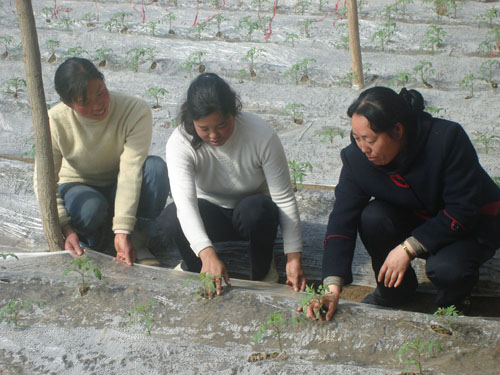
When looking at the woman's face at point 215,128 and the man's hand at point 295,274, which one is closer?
the woman's face at point 215,128

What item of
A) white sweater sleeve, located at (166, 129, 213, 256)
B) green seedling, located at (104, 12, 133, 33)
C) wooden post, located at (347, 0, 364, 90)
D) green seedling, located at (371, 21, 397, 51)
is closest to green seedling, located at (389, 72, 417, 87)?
wooden post, located at (347, 0, 364, 90)

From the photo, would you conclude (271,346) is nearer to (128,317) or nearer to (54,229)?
(128,317)

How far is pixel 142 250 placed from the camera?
269cm

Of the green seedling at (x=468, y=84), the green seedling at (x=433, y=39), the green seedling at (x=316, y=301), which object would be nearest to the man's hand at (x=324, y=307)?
the green seedling at (x=316, y=301)

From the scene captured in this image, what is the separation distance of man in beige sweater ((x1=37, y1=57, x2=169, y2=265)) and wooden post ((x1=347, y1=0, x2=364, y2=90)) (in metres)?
2.96

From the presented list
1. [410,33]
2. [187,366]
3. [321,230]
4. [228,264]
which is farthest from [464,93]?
[187,366]

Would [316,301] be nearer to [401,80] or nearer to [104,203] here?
→ [104,203]

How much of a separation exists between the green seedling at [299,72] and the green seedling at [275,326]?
3.68 m

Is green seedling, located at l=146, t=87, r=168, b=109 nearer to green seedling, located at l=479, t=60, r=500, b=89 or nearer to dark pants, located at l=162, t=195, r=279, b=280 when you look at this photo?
dark pants, located at l=162, t=195, r=279, b=280

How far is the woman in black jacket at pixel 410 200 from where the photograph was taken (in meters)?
1.92

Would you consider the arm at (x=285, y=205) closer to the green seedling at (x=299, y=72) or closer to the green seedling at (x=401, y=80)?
the green seedling at (x=401, y=80)

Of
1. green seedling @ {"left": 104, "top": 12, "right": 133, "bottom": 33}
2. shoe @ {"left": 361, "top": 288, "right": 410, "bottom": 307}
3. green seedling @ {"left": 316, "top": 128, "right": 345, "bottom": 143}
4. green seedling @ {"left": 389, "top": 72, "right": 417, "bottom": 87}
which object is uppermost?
green seedling @ {"left": 104, "top": 12, "right": 133, "bottom": 33}

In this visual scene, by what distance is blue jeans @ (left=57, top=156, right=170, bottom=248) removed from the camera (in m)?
2.58

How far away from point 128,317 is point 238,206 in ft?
2.21
